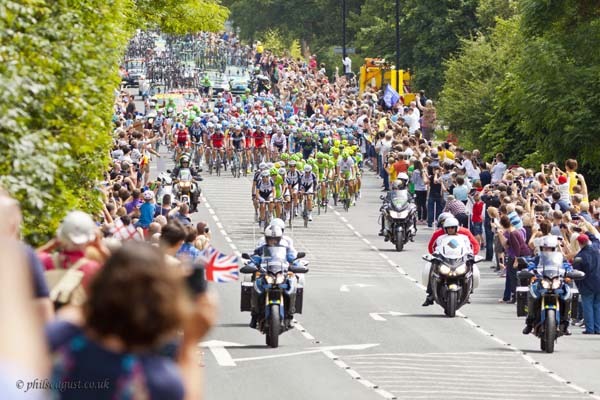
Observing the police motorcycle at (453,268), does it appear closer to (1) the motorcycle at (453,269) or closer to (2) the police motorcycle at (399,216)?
(1) the motorcycle at (453,269)

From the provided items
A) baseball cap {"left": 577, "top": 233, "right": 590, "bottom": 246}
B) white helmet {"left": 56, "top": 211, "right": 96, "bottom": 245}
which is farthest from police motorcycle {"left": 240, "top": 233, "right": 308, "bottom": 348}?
white helmet {"left": 56, "top": 211, "right": 96, "bottom": 245}

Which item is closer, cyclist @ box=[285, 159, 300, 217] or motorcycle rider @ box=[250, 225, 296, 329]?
motorcycle rider @ box=[250, 225, 296, 329]

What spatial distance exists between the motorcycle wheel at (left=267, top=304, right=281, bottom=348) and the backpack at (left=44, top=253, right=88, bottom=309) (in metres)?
12.9

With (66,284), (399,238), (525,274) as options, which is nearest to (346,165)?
(399,238)

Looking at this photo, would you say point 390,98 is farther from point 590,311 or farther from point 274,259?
point 274,259

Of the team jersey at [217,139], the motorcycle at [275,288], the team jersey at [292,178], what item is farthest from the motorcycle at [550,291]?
the team jersey at [217,139]

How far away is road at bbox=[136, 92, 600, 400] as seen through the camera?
20453mm

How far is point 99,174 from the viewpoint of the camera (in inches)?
824

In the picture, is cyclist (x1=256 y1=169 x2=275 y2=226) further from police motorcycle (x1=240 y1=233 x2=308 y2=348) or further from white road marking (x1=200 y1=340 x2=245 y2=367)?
police motorcycle (x1=240 y1=233 x2=308 y2=348)

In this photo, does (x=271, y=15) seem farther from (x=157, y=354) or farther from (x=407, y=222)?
(x=157, y=354)

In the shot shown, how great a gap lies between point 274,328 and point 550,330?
3507mm

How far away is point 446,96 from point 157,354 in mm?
48301

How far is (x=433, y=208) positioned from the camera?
3991 centimetres

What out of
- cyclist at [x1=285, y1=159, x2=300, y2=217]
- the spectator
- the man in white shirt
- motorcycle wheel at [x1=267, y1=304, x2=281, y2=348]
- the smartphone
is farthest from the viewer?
cyclist at [x1=285, y1=159, x2=300, y2=217]
